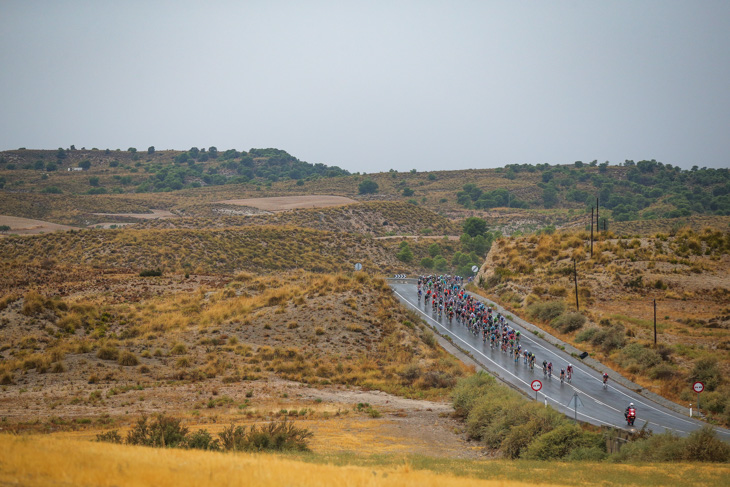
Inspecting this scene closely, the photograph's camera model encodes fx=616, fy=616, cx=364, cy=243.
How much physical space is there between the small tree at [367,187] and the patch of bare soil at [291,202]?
69.6ft

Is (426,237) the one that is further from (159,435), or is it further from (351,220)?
(159,435)

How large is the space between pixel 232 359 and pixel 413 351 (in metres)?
11.5

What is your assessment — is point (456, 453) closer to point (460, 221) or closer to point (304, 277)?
point (304, 277)

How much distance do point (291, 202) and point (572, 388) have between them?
111 metres

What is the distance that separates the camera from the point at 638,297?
2202 inches

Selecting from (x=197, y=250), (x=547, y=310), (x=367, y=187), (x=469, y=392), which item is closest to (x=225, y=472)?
(x=469, y=392)

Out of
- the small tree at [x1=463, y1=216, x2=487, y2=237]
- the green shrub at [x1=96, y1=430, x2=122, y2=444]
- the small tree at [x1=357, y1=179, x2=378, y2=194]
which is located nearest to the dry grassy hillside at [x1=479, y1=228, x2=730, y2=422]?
the green shrub at [x1=96, y1=430, x2=122, y2=444]

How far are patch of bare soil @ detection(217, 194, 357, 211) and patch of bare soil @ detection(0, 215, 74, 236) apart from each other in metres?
39.4

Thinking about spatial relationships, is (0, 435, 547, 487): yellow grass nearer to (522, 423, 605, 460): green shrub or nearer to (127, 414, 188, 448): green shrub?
(127, 414, 188, 448): green shrub

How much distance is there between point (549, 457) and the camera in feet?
69.1

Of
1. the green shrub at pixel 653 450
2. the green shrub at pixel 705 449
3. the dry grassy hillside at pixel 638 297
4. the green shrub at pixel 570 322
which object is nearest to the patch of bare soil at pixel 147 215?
the dry grassy hillside at pixel 638 297

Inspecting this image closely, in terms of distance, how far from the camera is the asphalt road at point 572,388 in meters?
30.3

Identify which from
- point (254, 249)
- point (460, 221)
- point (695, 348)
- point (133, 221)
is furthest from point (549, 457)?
point (460, 221)

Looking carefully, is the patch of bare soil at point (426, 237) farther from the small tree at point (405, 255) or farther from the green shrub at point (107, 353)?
the green shrub at point (107, 353)
